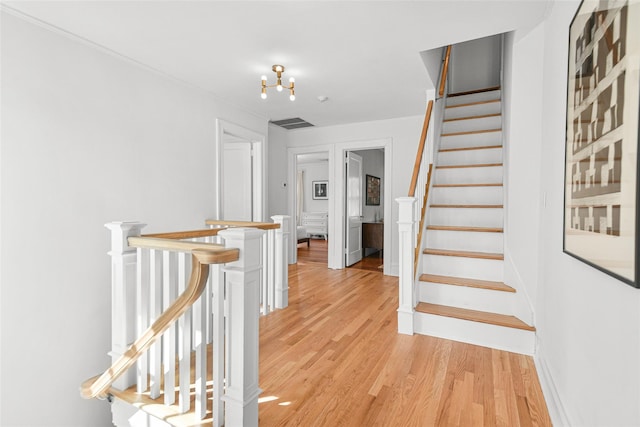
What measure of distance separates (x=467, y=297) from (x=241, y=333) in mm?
2201

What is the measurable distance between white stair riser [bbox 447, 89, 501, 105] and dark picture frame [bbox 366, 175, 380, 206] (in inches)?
100

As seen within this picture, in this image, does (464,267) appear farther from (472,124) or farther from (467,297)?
(472,124)

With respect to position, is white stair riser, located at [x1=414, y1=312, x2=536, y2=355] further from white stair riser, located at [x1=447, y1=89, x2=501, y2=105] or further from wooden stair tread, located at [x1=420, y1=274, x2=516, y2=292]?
white stair riser, located at [x1=447, y1=89, x2=501, y2=105]

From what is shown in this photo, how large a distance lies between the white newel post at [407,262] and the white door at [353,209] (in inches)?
106

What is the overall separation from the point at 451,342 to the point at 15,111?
373cm

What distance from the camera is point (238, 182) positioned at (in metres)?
4.68

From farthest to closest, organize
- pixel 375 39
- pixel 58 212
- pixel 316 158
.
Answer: pixel 316 158
pixel 375 39
pixel 58 212

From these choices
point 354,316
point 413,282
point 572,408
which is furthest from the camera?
point 354,316

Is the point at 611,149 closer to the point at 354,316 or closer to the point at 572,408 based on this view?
the point at 572,408

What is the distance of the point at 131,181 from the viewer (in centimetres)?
288

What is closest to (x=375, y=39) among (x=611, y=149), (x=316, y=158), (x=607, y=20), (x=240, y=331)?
(x=607, y=20)

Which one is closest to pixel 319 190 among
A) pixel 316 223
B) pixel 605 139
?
pixel 316 223

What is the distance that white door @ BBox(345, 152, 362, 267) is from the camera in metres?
5.52

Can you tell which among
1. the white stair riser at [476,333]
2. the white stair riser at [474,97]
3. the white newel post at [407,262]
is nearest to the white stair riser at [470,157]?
the white stair riser at [474,97]
